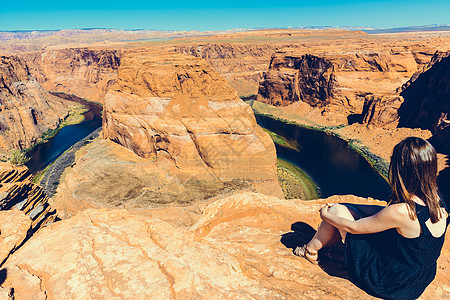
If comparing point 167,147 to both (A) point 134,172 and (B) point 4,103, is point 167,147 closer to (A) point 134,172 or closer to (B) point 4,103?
(A) point 134,172

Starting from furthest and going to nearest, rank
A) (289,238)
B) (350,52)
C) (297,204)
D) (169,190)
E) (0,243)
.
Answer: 1. (350,52)
2. (169,190)
3. (297,204)
4. (289,238)
5. (0,243)

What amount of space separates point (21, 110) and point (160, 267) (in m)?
83.7

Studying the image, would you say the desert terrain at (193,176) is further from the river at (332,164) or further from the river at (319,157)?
the river at (319,157)

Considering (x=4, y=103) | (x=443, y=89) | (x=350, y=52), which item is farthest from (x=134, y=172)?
(x=350, y=52)

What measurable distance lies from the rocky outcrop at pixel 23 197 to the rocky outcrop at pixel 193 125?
62.1 feet

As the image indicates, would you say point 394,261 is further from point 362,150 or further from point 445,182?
point 362,150

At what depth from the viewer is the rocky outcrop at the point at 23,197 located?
14.0 metres

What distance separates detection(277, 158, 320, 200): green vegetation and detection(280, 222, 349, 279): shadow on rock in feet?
89.7

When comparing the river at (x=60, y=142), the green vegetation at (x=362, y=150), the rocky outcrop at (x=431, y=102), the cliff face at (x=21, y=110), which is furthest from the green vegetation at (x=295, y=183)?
the cliff face at (x=21, y=110)

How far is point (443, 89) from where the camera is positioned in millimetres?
51375

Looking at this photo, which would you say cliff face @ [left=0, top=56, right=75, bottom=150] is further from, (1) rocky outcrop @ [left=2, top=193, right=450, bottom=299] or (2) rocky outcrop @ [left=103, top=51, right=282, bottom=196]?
(1) rocky outcrop @ [left=2, top=193, right=450, bottom=299]

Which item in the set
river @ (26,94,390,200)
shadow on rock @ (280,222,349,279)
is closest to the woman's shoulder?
shadow on rock @ (280,222,349,279)

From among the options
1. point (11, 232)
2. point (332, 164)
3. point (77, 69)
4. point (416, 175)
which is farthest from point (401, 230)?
point (77, 69)

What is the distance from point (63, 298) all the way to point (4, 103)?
81.6 meters
